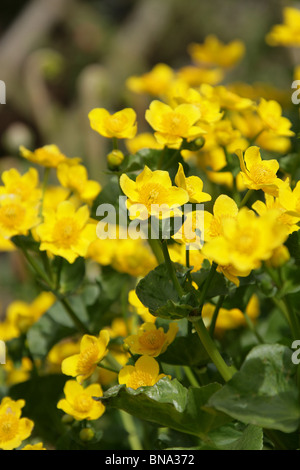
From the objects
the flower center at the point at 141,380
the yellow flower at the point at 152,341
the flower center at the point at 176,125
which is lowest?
the flower center at the point at 141,380

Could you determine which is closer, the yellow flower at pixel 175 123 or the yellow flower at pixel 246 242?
the yellow flower at pixel 246 242

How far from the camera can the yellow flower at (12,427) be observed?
0.61 metres

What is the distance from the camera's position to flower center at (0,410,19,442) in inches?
24.0

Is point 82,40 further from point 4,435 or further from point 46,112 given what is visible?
point 4,435

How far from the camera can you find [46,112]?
2262 millimetres

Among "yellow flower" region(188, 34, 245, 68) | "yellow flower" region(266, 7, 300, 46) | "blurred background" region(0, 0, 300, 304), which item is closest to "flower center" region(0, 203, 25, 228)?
"yellow flower" region(266, 7, 300, 46)

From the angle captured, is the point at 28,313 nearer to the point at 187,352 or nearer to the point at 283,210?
the point at 187,352

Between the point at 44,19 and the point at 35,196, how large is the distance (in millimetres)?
3272

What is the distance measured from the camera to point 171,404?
0.52 metres

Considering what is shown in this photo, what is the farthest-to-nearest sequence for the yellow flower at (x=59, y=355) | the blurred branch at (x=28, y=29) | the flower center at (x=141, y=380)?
the blurred branch at (x=28, y=29), the yellow flower at (x=59, y=355), the flower center at (x=141, y=380)

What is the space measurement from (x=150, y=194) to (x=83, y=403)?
22 centimetres

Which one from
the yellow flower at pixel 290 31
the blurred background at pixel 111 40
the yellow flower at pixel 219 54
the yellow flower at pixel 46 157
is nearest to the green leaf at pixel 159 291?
the yellow flower at pixel 46 157

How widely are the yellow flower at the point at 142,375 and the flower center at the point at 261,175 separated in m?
0.19

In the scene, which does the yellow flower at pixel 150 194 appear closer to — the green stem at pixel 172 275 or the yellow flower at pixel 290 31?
the green stem at pixel 172 275
